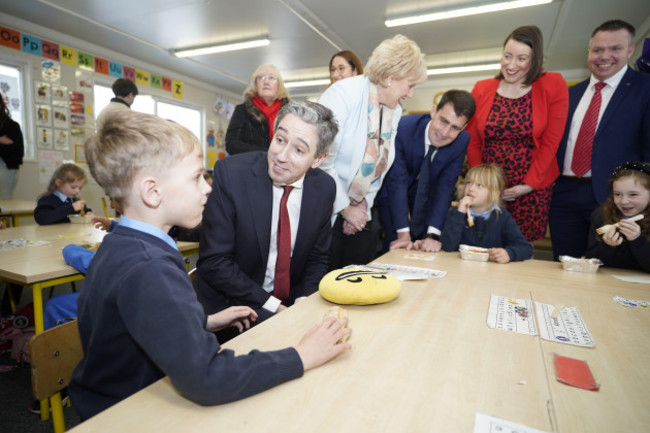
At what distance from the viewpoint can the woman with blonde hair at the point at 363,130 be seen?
1.78m

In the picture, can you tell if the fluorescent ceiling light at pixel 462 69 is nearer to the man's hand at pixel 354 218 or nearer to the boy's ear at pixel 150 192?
the man's hand at pixel 354 218

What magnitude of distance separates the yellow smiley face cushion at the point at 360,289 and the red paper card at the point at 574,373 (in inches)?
16.0

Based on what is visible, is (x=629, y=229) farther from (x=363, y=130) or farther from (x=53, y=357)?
(x=53, y=357)

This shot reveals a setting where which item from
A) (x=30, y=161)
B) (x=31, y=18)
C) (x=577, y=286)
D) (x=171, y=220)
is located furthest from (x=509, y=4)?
(x=30, y=161)

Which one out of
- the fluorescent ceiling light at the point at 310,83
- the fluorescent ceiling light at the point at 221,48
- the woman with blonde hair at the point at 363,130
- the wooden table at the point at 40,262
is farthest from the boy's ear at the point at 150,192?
the fluorescent ceiling light at the point at 310,83

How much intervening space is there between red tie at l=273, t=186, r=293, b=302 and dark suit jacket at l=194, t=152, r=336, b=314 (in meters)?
0.05

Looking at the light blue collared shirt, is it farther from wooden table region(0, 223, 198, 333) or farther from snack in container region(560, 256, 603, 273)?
snack in container region(560, 256, 603, 273)

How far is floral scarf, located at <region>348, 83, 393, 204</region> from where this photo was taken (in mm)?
1875

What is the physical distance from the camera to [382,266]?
4.77 ft

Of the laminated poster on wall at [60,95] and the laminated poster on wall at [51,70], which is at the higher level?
the laminated poster on wall at [51,70]

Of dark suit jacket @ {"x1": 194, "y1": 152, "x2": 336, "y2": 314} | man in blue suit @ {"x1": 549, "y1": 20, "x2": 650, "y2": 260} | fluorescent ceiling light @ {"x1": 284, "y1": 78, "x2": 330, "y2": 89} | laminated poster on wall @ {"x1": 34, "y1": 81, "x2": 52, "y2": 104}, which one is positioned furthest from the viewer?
fluorescent ceiling light @ {"x1": 284, "y1": 78, "x2": 330, "y2": 89}

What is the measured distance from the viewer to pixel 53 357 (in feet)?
3.34

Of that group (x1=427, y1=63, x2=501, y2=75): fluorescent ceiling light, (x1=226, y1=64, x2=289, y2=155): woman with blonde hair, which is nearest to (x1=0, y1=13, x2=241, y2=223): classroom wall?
(x1=226, y1=64, x2=289, y2=155): woman with blonde hair

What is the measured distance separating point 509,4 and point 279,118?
3.84 m
